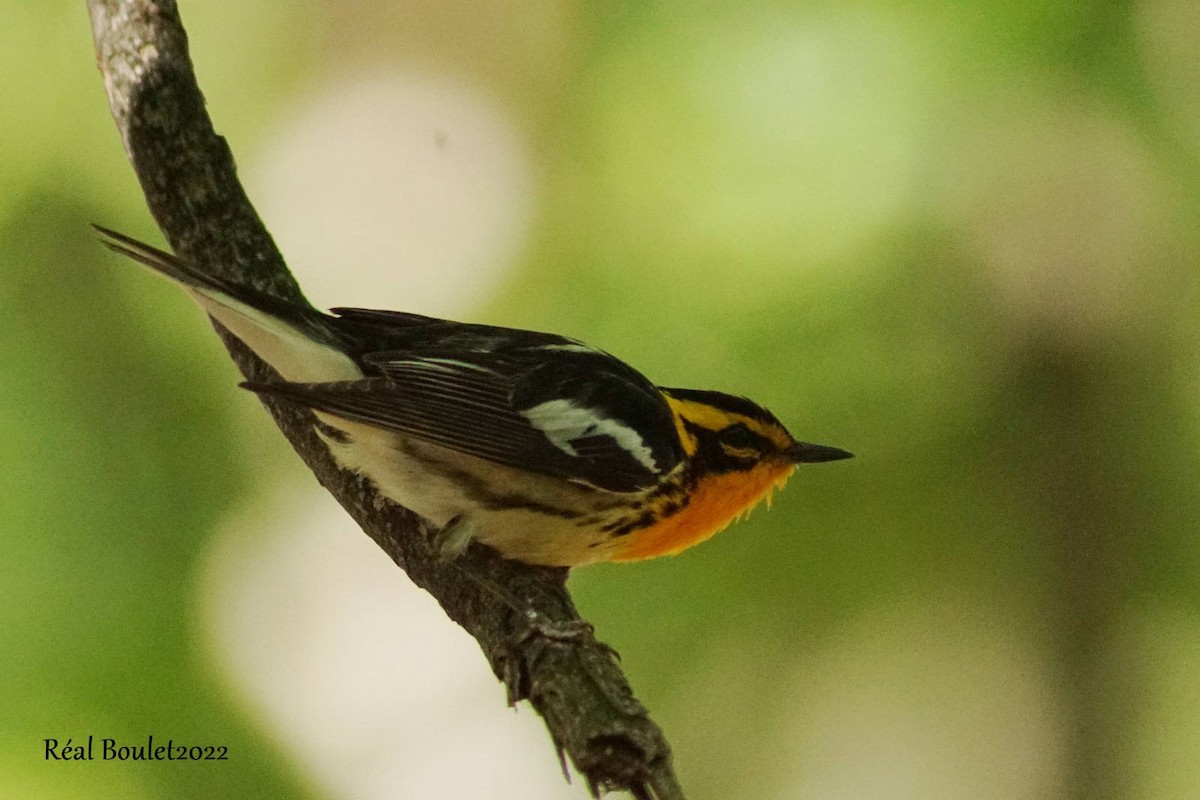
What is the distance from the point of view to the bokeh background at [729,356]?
11.2ft

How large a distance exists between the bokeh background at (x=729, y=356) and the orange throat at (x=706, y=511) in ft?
2.83

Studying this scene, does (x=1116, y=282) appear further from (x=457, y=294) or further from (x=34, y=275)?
(x=34, y=275)

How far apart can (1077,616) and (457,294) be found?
7.92 ft

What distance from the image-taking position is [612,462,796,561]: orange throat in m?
2.61

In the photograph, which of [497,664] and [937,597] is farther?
[937,597]

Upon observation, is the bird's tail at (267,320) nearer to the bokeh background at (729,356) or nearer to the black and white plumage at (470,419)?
the black and white plumage at (470,419)

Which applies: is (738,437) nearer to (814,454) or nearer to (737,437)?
(737,437)

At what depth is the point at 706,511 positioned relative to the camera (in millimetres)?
2707

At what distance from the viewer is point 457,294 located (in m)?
4.05

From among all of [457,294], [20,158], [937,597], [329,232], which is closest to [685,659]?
[937,597]

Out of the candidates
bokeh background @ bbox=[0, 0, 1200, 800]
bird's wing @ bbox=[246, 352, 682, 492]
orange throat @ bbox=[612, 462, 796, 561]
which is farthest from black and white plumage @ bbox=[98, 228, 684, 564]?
bokeh background @ bbox=[0, 0, 1200, 800]

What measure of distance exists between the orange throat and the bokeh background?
2.83 ft

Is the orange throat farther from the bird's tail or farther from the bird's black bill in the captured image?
the bird's tail

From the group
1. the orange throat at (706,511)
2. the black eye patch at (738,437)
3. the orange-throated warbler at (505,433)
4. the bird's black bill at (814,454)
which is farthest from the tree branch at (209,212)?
the bird's black bill at (814,454)
